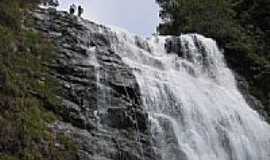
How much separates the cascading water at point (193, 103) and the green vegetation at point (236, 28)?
118 cm

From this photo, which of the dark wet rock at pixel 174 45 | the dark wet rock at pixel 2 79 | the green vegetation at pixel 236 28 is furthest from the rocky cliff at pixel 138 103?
the green vegetation at pixel 236 28

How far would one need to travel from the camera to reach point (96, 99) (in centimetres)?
1636

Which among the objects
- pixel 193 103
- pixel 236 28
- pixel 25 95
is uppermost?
pixel 236 28

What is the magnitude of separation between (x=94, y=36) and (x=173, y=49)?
4738mm

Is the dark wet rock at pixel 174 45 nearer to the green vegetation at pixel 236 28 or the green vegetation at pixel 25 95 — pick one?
the green vegetation at pixel 236 28

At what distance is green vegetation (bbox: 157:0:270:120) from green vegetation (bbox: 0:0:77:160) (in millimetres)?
9484

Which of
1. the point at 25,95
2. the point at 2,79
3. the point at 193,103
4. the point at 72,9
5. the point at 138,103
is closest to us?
the point at 2,79

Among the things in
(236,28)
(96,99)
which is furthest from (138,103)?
(236,28)

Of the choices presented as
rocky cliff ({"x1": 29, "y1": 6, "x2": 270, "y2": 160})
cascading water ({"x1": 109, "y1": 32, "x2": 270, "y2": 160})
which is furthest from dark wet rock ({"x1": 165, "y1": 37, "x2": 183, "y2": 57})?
rocky cliff ({"x1": 29, "y1": 6, "x2": 270, "y2": 160})

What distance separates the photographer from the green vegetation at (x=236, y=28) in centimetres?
2414

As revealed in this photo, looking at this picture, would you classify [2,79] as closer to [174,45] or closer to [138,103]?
[138,103]

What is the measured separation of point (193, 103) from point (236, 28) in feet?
26.7

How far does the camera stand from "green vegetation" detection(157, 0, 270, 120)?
79.2ft

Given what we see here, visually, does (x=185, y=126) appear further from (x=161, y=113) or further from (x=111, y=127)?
(x=111, y=127)
